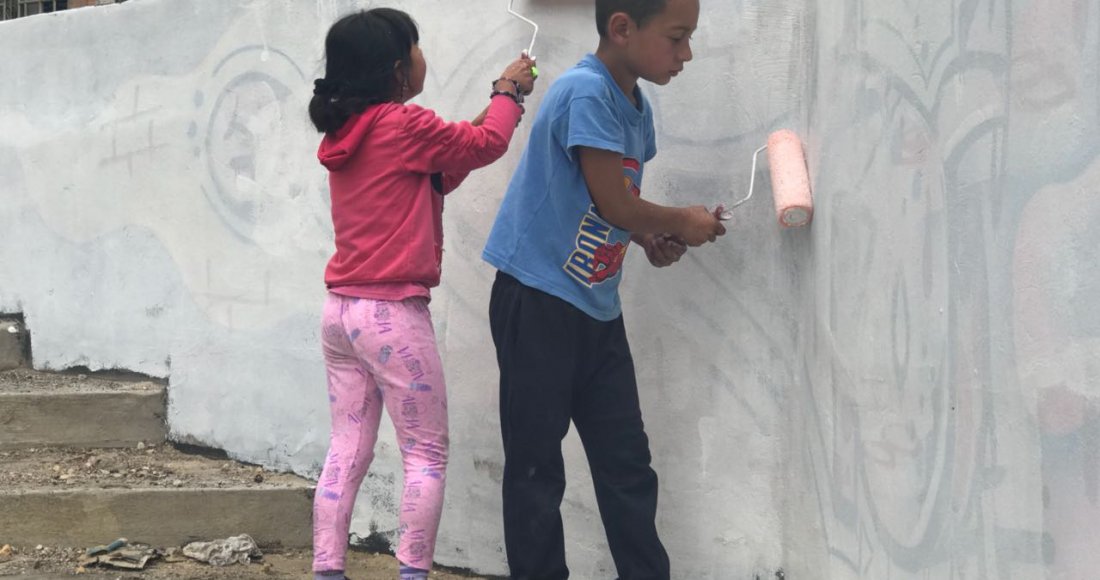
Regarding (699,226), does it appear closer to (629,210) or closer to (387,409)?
(629,210)

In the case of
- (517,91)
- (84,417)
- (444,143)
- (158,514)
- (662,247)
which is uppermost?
(517,91)

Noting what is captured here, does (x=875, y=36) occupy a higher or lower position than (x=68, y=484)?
higher

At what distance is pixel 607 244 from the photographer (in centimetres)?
285

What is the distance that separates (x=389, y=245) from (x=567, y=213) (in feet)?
1.39

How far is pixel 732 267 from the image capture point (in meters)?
2.96

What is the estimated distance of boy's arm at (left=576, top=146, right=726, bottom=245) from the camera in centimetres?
271

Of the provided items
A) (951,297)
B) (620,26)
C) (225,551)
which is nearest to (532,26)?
(620,26)

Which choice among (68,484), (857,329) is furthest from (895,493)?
(68,484)

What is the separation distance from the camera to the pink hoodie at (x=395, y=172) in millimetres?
2832

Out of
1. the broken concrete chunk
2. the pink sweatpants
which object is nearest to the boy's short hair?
the pink sweatpants

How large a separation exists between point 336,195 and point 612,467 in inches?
36.6

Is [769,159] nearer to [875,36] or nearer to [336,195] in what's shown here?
[875,36]

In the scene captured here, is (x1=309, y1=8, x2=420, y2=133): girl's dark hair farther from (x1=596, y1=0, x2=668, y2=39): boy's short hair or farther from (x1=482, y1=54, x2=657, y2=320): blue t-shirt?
(x1=596, y1=0, x2=668, y2=39): boy's short hair

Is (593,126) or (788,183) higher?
(593,126)
